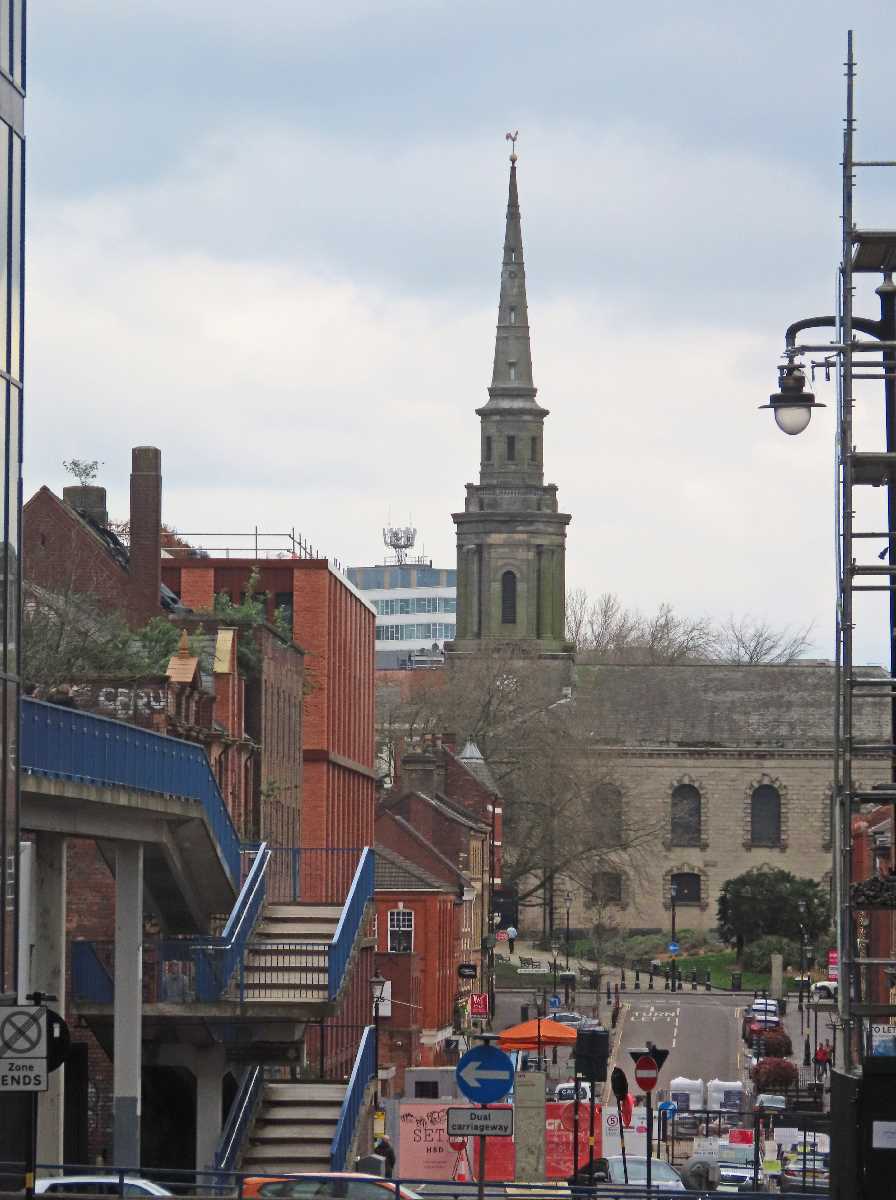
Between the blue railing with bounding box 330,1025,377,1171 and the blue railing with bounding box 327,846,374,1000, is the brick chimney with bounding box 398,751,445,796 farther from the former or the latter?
the blue railing with bounding box 330,1025,377,1171

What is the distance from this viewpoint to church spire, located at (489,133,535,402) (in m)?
141

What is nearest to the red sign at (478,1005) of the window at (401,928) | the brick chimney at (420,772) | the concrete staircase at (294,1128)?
the window at (401,928)

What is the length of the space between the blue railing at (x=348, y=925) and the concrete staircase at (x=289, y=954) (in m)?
0.20

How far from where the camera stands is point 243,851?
38.9 metres

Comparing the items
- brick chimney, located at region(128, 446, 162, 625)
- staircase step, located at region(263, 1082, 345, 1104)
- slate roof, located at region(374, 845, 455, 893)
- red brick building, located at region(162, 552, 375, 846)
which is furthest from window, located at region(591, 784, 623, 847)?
staircase step, located at region(263, 1082, 345, 1104)

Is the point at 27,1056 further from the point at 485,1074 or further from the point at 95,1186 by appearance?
the point at 95,1186

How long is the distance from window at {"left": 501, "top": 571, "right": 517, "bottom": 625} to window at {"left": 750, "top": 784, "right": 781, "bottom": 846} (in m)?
16.2

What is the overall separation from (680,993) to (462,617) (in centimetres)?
4130

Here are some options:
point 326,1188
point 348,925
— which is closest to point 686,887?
point 348,925

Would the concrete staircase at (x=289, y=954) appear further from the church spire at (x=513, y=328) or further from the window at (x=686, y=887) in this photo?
the church spire at (x=513, y=328)

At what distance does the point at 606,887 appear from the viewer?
421 feet

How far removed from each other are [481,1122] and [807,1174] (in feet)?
73.3

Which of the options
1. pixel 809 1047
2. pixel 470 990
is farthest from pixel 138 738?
pixel 470 990

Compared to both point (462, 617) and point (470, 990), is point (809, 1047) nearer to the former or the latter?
point (470, 990)
